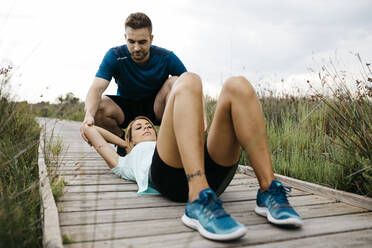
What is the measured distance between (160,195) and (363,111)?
4.93 feet

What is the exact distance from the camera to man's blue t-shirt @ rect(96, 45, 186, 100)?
338cm

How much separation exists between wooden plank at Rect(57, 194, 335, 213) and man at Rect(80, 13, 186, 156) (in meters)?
1.17

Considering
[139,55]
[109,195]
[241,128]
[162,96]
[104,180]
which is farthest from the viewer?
[162,96]

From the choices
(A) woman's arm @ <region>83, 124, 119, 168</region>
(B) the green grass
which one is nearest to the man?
(A) woman's arm @ <region>83, 124, 119, 168</region>

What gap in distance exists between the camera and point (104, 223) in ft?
5.48

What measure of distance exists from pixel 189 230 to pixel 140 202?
0.56 meters

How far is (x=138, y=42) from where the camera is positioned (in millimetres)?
3180

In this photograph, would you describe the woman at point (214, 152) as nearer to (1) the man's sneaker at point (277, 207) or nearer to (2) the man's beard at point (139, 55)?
(1) the man's sneaker at point (277, 207)

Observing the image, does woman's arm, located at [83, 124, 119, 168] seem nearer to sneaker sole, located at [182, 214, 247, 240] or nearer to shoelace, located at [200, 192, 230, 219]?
sneaker sole, located at [182, 214, 247, 240]

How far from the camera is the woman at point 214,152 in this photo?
60.3 inches

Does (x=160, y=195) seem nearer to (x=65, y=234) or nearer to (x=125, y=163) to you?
(x=125, y=163)

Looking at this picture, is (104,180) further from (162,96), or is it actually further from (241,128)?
(241,128)

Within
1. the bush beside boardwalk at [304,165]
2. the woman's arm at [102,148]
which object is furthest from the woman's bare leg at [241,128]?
the woman's arm at [102,148]

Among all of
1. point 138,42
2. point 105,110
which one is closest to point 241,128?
point 138,42
